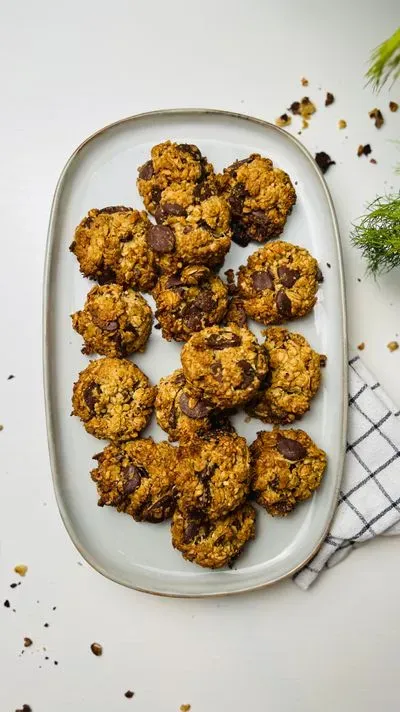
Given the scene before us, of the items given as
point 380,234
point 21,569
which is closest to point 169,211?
point 380,234

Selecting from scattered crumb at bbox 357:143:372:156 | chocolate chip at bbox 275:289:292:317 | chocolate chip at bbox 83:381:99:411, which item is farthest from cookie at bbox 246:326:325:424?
scattered crumb at bbox 357:143:372:156

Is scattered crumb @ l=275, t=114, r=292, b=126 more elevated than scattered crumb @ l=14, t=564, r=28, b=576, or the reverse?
scattered crumb @ l=275, t=114, r=292, b=126

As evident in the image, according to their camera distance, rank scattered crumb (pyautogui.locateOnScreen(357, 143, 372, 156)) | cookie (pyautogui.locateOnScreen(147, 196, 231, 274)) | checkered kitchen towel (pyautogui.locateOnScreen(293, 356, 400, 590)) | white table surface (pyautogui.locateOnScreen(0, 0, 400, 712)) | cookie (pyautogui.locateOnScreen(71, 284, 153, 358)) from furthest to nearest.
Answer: scattered crumb (pyautogui.locateOnScreen(357, 143, 372, 156)) → white table surface (pyautogui.locateOnScreen(0, 0, 400, 712)) → checkered kitchen towel (pyautogui.locateOnScreen(293, 356, 400, 590)) → cookie (pyautogui.locateOnScreen(71, 284, 153, 358)) → cookie (pyautogui.locateOnScreen(147, 196, 231, 274))

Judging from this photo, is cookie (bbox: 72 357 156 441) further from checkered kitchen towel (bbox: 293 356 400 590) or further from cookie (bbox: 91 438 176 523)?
checkered kitchen towel (bbox: 293 356 400 590)

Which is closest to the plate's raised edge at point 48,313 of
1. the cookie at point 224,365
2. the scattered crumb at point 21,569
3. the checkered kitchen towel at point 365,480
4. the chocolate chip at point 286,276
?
the checkered kitchen towel at point 365,480

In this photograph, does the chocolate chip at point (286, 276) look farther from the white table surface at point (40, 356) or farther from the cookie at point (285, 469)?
the cookie at point (285, 469)

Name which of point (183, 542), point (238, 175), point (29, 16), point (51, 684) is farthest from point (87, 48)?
point (51, 684)
